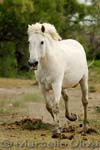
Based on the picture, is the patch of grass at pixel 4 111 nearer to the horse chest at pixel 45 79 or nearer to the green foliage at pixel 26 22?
the horse chest at pixel 45 79

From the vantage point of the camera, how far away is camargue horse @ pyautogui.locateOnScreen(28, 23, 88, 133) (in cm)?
835

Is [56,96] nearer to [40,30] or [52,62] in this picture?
[52,62]

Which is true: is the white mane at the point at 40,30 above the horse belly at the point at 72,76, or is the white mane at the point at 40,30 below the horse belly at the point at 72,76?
above

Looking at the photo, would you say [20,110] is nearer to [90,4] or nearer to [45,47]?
[45,47]

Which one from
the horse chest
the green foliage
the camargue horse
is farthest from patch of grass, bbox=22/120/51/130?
the green foliage

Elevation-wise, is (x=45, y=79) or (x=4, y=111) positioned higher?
(x=45, y=79)

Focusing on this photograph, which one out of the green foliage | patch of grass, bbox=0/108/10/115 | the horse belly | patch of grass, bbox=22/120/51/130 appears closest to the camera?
the horse belly

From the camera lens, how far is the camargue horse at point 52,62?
835 cm

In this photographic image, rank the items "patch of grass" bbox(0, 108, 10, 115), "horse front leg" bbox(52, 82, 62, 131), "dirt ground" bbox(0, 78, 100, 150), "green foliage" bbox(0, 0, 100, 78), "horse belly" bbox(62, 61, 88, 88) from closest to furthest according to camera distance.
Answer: "dirt ground" bbox(0, 78, 100, 150)
"horse front leg" bbox(52, 82, 62, 131)
"horse belly" bbox(62, 61, 88, 88)
"patch of grass" bbox(0, 108, 10, 115)
"green foliage" bbox(0, 0, 100, 78)

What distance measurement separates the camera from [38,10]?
2644 cm

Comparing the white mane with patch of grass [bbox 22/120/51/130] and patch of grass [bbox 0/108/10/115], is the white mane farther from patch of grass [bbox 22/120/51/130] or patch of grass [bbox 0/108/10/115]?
patch of grass [bbox 0/108/10/115]

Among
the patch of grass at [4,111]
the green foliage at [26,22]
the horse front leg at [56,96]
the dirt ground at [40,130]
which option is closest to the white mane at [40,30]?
the horse front leg at [56,96]

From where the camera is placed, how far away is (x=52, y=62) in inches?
344

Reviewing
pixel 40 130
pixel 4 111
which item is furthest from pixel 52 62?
pixel 4 111
